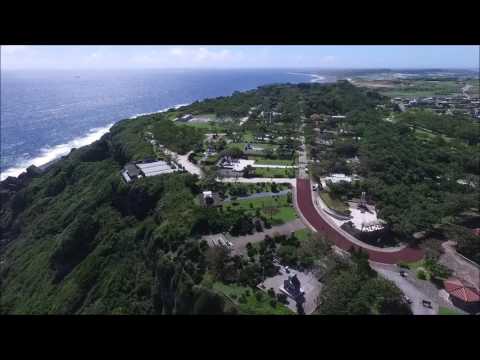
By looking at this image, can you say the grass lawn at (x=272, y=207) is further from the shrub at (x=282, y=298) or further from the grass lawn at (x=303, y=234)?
the shrub at (x=282, y=298)

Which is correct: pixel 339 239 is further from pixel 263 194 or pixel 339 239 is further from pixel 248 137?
pixel 248 137

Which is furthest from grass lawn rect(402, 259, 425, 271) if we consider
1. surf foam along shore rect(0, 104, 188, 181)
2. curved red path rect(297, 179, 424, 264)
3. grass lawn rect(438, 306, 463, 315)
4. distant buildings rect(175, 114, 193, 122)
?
surf foam along shore rect(0, 104, 188, 181)

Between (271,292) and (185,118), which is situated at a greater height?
(271,292)

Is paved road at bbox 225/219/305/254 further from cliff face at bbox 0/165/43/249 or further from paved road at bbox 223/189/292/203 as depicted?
cliff face at bbox 0/165/43/249

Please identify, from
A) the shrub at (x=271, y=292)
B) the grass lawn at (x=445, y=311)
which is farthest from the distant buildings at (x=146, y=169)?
the grass lawn at (x=445, y=311)

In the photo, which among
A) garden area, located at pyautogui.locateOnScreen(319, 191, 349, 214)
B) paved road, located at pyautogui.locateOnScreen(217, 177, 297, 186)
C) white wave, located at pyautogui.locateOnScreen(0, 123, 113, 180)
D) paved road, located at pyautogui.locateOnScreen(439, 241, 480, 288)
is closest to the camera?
paved road, located at pyautogui.locateOnScreen(439, 241, 480, 288)

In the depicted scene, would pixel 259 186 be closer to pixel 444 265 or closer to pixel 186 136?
pixel 444 265

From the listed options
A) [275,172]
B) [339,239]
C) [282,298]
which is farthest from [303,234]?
[275,172]
